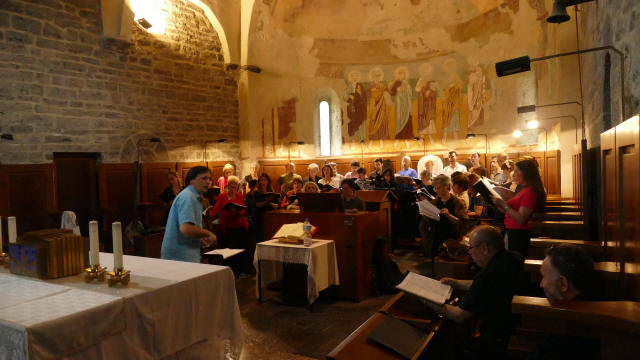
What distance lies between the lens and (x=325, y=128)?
14609 mm

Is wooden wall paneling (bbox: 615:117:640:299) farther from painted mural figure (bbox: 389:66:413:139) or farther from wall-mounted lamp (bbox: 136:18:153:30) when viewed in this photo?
painted mural figure (bbox: 389:66:413:139)

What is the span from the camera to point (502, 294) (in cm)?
265

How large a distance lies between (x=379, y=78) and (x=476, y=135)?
3.64 m

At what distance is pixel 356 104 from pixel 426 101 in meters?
2.27

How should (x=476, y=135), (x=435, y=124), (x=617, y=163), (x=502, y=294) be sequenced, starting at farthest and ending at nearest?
(x=435, y=124) < (x=476, y=135) < (x=502, y=294) < (x=617, y=163)

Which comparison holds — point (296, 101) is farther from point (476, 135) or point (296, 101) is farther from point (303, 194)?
point (303, 194)

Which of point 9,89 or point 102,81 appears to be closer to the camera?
point 9,89

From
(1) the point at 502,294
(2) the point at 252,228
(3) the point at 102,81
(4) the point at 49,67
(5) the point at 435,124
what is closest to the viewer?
(1) the point at 502,294

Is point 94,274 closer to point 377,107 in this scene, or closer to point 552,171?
point 552,171

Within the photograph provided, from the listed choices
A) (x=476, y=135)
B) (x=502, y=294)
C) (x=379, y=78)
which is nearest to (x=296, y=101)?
(x=379, y=78)

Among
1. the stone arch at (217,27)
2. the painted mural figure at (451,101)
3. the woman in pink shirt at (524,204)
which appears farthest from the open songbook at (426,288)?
the stone arch at (217,27)

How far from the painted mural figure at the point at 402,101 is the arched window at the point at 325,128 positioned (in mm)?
2279

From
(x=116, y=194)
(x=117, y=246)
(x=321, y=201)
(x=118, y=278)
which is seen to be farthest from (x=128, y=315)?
(x=116, y=194)

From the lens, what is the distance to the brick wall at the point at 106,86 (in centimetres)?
802
